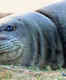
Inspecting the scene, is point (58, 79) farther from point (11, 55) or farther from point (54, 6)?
point (54, 6)

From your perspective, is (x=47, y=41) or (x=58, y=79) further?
(x=47, y=41)

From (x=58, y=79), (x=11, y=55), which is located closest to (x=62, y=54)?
(x=11, y=55)

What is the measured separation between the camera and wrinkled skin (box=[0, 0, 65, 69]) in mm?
3912

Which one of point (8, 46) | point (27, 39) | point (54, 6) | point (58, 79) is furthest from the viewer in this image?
point (54, 6)

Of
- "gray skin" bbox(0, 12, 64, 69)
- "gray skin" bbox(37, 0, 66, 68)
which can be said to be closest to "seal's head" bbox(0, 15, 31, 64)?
"gray skin" bbox(0, 12, 64, 69)

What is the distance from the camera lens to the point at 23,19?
14.4 ft

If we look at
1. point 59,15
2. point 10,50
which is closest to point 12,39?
point 10,50

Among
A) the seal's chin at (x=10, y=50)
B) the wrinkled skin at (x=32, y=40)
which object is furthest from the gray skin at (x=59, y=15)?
the seal's chin at (x=10, y=50)

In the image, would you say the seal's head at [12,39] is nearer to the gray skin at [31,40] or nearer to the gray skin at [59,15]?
the gray skin at [31,40]

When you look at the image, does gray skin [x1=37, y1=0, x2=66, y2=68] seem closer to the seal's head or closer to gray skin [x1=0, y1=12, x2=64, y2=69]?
gray skin [x1=0, y1=12, x2=64, y2=69]

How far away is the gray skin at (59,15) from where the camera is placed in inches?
175

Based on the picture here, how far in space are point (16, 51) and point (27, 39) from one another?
0.37m

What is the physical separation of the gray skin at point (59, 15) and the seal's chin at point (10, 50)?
884 millimetres

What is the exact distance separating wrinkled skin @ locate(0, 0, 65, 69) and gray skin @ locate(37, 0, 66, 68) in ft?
0.20
